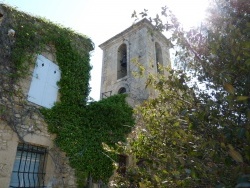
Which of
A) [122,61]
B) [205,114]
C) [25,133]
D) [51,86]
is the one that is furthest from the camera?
[122,61]

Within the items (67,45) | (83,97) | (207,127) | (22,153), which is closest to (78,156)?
(22,153)

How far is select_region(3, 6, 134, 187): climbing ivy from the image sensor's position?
6.27 metres

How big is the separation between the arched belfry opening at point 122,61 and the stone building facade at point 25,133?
966 cm

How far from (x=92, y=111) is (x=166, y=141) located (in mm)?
4457

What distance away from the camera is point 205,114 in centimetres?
226

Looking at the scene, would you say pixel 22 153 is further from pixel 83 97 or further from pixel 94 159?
pixel 83 97

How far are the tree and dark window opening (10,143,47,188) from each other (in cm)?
321

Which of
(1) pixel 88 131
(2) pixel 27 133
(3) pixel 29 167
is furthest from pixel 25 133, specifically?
(1) pixel 88 131

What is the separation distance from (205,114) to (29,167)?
16.5 ft

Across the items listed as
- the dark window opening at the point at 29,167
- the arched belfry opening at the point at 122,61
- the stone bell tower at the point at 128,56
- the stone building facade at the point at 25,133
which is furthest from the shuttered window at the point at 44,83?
the arched belfry opening at the point at 122,61

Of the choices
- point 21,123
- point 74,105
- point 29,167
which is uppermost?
point 74,105

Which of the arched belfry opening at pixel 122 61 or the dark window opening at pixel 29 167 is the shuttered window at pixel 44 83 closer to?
the dark window opening at pixel 29 167

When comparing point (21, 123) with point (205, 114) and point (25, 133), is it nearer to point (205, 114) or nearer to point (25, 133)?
point (25, 133)

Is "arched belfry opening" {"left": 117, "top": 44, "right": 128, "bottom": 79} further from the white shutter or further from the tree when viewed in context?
the tree
